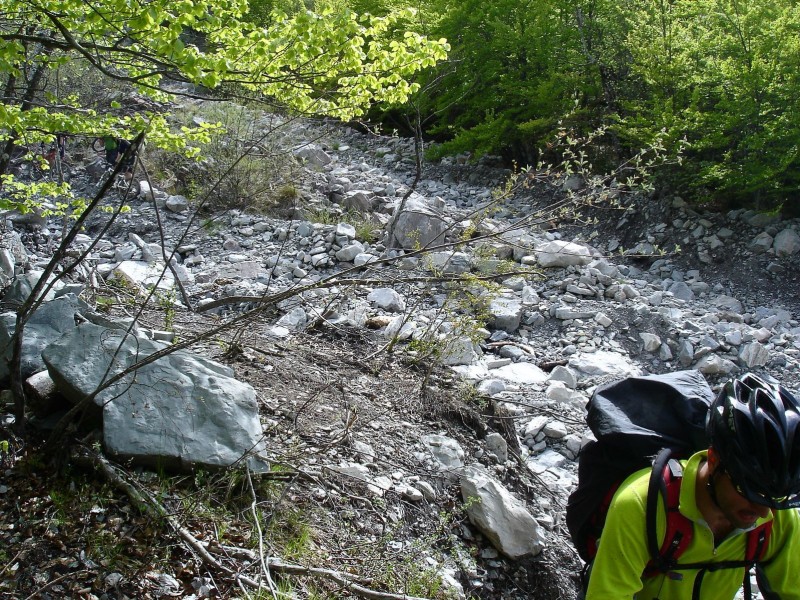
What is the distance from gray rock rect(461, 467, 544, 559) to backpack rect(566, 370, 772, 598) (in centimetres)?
113

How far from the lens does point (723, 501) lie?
1970 millimetres

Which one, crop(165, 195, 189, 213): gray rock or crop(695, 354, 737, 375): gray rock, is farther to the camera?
crop(165, 195, 189, 213): gray rock

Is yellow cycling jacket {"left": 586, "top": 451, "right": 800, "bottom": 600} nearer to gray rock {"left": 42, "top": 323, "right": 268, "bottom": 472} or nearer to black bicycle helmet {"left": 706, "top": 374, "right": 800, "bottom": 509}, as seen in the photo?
black bicycle helmet {"left": 706, "top": 374, "right": 800, "bottom": 509}

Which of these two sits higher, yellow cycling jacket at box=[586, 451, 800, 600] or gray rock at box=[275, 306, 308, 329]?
yellow cycling jacket at box=[586, 451, 800, 600]

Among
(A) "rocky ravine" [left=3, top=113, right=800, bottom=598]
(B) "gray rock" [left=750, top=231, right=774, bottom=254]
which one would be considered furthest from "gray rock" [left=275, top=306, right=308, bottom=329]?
(B) "gray rock" [left=750, top=231, right=774, bottom=254]

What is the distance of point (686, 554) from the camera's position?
2066 millimetres

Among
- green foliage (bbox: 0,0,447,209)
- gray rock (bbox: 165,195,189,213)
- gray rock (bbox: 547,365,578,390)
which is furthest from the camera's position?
gray rock (bbox: 165,195,189,213)

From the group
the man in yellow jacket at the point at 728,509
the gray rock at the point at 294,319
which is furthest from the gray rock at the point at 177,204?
the man in yellow jacket at the point at 728,509

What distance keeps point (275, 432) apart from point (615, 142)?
916cm

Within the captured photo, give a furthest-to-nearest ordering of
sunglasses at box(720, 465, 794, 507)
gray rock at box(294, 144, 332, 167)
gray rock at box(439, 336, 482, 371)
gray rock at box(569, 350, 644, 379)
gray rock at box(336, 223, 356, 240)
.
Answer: gray rock at box(294, 144, 332, 167) < gray rock at box(336, 223, 356, 240) < gray rock at box(569, 350, 644, 379) < gray rock at box(439, 336, 482, 371) < sunglasses at box(720, 465, 794, 507)

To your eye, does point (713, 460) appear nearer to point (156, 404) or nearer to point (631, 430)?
point (631, 430)

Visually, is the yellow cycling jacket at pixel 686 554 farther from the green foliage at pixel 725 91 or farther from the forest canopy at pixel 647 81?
the green foliage at pixel 725 91

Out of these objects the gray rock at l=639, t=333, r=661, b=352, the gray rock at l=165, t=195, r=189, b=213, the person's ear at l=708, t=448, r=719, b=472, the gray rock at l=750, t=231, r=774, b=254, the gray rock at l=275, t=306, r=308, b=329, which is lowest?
the gray rock at l=165, t=195, r=189, b=213

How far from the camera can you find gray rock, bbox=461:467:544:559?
144 inches
